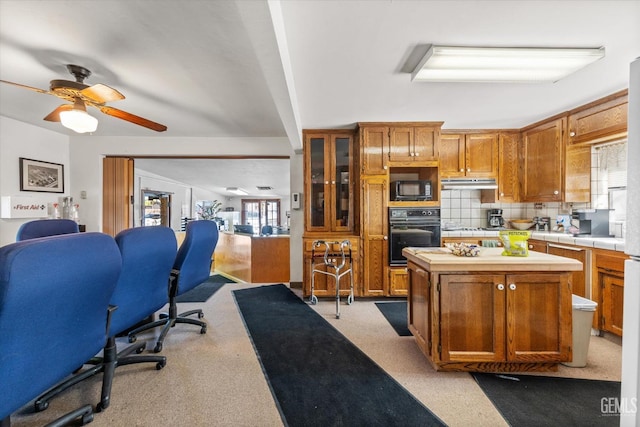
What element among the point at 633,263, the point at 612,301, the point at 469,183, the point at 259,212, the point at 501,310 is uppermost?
the point at 469,183

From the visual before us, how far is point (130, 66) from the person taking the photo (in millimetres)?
2051

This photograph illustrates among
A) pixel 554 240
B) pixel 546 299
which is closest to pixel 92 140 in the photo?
pixel 546 299

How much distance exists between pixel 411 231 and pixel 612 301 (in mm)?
1830

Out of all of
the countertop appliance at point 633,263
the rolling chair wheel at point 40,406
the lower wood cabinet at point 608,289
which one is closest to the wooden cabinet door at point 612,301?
the lower wood cabinet at point 608,289

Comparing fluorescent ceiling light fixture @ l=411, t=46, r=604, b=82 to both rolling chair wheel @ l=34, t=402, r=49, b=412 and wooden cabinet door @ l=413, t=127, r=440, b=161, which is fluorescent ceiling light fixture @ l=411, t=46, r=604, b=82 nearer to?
wooden cabinet door @ l=413, t=127, r=440, b=161

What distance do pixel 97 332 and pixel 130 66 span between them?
192cm

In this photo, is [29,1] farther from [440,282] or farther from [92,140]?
[92,140]

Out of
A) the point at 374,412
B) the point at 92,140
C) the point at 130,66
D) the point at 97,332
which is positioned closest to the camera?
the point at 97,332

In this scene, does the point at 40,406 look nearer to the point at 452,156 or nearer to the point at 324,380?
the point at 324,380

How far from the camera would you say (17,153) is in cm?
330

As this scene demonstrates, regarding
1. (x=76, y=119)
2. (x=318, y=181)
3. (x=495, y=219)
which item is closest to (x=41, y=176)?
(x=76, y=119)

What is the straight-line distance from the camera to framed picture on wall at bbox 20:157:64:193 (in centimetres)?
336

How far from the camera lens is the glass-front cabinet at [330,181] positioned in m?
3.63

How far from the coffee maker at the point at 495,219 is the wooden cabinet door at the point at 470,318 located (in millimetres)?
2433
